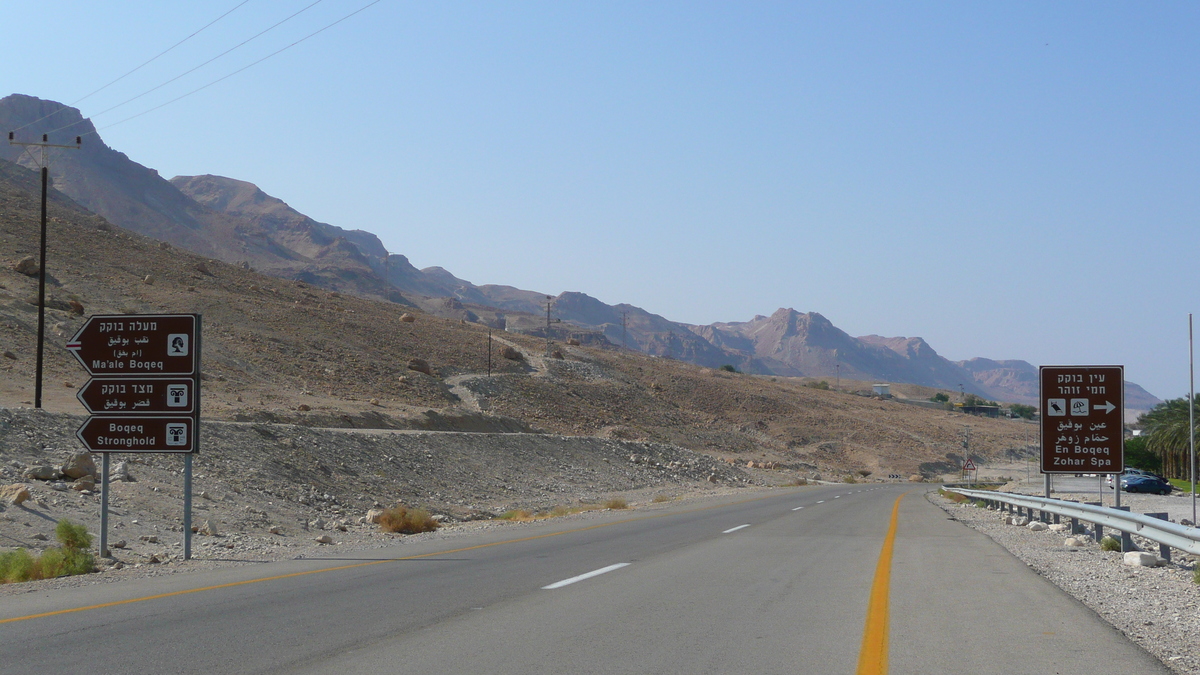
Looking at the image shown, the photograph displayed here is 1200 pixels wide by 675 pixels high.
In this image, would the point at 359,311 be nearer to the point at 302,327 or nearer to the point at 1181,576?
the point at 302,327

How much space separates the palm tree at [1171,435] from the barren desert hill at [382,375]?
20.6m

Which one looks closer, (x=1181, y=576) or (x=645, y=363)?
(x=1181, y=576)

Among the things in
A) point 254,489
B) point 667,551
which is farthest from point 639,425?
point 667,551

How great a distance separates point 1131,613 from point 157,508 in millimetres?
18846

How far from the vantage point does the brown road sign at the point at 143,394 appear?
566 inches

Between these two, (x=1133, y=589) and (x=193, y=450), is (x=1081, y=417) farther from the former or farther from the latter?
(x=193, y=450)

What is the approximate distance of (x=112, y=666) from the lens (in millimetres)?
6867

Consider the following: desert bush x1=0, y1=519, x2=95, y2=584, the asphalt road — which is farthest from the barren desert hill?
the asphalt road

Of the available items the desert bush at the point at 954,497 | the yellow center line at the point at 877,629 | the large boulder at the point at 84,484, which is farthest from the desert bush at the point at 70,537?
the desert bush at the point at 954,497

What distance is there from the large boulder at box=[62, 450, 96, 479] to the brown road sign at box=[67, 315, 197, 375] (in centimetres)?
776

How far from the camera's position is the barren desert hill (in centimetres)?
4709

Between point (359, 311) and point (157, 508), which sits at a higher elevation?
point (359, 311)

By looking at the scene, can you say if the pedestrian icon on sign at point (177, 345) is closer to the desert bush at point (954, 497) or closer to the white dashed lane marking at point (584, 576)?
the white dashed lane marking at point (584, 576)

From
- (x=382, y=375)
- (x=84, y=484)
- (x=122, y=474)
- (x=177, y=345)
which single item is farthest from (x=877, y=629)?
(x=382, y=375)
